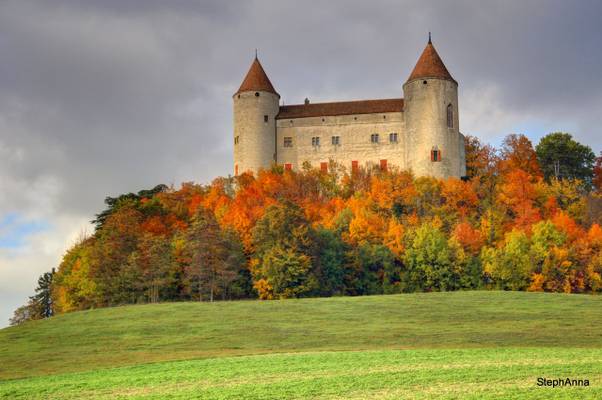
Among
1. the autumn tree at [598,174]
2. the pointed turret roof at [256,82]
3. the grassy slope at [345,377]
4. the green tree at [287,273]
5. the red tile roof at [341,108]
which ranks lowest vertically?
the grassy slope at [345,377]

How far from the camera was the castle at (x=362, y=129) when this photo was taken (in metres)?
69.5

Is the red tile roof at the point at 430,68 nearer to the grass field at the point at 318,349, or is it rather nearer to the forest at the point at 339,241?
the forest at the point at 339,241

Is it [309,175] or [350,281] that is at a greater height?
[309,175]

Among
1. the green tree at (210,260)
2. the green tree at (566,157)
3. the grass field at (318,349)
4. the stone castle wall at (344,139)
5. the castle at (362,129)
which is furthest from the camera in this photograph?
the green tree at (566,157)

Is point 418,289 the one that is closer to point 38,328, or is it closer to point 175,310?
point 175,310

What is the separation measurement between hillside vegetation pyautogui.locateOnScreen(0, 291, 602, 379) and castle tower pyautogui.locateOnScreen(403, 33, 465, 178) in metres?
24.3

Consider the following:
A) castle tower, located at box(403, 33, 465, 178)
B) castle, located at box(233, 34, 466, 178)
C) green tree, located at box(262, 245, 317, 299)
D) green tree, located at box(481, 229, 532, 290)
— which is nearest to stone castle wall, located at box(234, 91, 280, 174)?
castle, located at box(233, 34, 466, 178)

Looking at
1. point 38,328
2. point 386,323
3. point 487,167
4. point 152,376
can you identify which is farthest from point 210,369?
point 487,167

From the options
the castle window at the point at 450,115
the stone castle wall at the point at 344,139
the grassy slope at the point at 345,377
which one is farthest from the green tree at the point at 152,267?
the castle window at the point at 450,115

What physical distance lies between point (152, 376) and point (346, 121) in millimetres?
52656

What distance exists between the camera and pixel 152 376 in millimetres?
22219

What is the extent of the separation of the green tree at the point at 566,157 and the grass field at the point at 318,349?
38090 mm

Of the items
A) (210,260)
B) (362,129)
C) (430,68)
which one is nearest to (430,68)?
(430,68)

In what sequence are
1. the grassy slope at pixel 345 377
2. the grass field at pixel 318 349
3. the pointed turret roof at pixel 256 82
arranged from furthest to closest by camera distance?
the pointed turret roof at pixel 256 82 → the grass field at pixel 318 349 → the grassy slope at pixel 345 377
